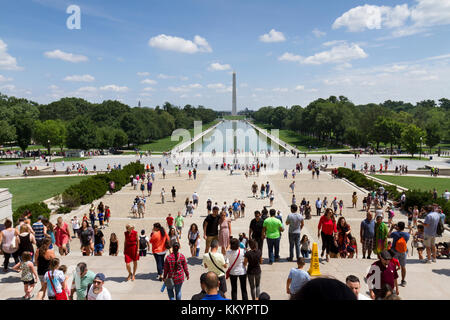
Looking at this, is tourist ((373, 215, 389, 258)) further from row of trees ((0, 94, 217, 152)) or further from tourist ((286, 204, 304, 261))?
row of trees ((0, 94, 217, 152))

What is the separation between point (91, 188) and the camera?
1156 inches

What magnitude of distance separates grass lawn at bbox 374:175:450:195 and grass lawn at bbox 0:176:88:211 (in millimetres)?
35378

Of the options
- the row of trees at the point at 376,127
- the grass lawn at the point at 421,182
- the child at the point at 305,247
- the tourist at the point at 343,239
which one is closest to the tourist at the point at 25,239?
the child at the point at 305,247

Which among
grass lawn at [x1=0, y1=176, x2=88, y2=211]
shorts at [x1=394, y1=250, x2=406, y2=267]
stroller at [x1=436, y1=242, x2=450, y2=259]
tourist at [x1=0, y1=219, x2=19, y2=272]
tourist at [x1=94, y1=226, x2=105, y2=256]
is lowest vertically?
grass lawn at [x1=0, y1=176, x2=88, y2=211]

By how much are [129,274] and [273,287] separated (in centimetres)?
366

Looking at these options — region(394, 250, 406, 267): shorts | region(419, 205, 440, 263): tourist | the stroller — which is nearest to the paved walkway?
region(419, 205, 440, 263): tourist

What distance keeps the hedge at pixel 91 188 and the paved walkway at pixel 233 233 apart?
0.89 meters

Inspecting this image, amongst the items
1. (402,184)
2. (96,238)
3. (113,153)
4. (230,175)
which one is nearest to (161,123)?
(113,153)

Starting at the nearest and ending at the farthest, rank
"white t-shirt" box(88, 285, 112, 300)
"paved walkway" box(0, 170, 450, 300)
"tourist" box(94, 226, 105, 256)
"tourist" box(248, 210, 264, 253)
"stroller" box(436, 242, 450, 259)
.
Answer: "white t-shirt" box(88, 285, 112, 300) → "paved walkway" box(0, 170, 450, 300) → "tourist" box(248, 210, 264, 253) → "tourist" box(94, 226, 105, 256) → "stroller" box(436, 242, 450, 259)

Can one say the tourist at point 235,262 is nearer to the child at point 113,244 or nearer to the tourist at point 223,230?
the tourist at point 223,230

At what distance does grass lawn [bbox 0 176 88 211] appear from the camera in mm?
29741
